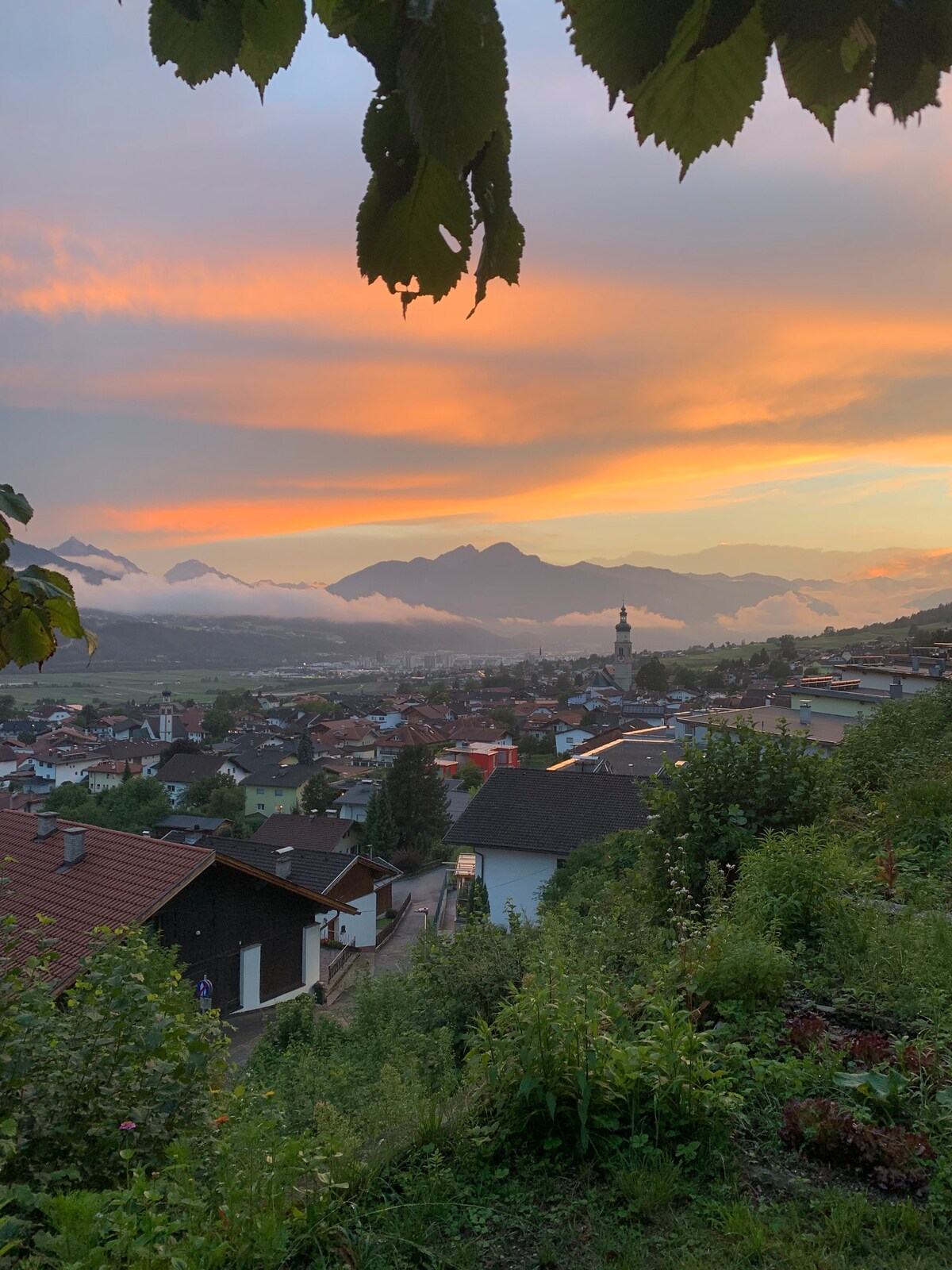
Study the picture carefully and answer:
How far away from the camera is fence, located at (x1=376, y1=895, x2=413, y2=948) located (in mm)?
25812

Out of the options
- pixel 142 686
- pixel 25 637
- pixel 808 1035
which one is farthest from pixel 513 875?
pixel 142 686

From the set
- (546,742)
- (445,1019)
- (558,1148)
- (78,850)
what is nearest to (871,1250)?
(558,1148)

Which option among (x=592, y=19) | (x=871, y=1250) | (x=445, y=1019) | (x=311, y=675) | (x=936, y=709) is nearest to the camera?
(x=592, y=19)

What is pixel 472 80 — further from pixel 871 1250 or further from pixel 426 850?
pixel 426 850

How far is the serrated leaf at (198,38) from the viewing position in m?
0.73

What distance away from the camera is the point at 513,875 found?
1789 centimetres

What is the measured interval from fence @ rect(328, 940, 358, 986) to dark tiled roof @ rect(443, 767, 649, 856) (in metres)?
4.82

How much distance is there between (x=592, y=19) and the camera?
57 centimetres

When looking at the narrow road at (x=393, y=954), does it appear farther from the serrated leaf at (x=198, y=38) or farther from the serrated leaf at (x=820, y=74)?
the serrated leaf at (x=820, y=74)

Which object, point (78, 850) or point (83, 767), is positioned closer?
point (78, 850)

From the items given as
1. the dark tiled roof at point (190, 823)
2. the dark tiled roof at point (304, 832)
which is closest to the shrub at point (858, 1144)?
the dark tiled roof at point (304, 832)

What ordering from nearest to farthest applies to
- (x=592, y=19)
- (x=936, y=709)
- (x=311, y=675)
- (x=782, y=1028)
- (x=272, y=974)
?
(x=592, y=19)
(x=782, y=1028)
(x=936, y=709)
(x=272, y=974)
(x=311, y=675)

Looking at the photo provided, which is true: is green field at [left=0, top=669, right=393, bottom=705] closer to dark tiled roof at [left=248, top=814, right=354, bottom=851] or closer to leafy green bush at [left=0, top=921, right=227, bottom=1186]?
dark tiled roof at [left=248, top=814, right=354, bottom=851]

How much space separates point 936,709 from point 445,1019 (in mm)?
6587
